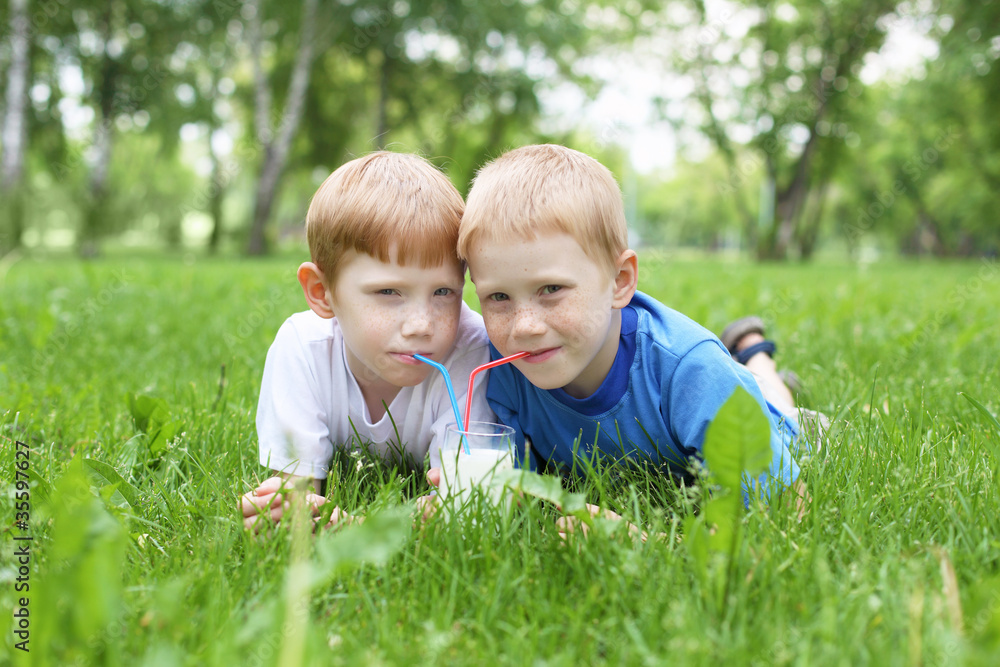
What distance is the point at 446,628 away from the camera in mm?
1162

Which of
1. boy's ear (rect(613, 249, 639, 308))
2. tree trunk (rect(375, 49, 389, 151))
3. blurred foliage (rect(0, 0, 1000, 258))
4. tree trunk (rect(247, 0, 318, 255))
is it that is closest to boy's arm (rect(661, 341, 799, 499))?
boy's ear (rect(613, 249, 639, 308))

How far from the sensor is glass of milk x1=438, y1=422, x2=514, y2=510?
5.05 feet

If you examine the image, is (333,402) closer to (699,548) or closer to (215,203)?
(699,548)

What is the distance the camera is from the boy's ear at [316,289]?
1.98 meters

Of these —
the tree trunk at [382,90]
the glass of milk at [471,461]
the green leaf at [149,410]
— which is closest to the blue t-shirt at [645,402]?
the glass of milk at [471,461]

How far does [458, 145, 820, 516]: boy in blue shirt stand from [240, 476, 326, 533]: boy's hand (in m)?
0.59

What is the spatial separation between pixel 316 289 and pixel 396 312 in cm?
33

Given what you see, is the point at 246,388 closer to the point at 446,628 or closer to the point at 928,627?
the point at 446,628

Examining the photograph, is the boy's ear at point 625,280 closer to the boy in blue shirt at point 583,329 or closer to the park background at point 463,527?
the boy in blue shirt at point 583,329

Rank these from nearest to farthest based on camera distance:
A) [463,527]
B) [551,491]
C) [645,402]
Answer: [551,491], [463,527], [645,402]

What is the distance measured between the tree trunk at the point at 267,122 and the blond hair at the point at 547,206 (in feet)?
48.2

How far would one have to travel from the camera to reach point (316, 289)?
6.61 ft

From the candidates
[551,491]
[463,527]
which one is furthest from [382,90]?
[551,491]

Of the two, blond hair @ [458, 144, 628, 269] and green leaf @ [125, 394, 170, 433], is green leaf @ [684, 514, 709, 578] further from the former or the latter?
green leaf @ [125, 394, 170, 433]
